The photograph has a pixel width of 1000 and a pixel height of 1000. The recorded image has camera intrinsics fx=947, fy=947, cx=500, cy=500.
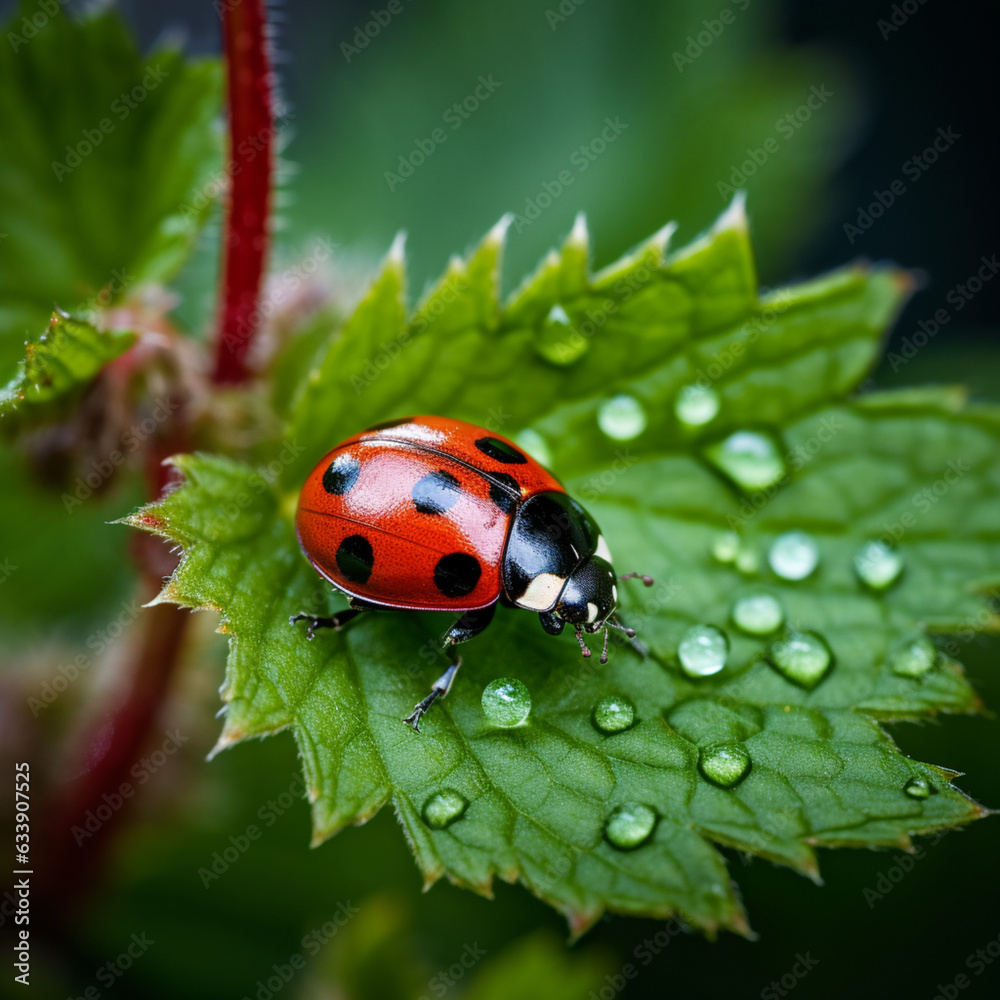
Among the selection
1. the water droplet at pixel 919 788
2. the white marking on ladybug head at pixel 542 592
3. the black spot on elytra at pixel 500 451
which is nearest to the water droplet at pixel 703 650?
the white marking on ladybug head at pixel 542 592

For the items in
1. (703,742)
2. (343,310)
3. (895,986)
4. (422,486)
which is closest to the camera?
(703,742)

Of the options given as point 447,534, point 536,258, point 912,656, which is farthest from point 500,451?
point 536,258

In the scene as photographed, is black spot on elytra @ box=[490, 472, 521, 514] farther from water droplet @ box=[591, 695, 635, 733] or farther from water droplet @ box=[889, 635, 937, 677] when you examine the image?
water droplet @ box=[889, 635, 937, 677]

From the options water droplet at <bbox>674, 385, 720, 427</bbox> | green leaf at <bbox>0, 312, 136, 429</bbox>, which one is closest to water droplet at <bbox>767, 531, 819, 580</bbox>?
water droplet at <bbox>674, 385, 720, 427</bbox>

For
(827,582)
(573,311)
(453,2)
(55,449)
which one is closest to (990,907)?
(827,582)

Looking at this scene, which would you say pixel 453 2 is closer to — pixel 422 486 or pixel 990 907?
pixel 422 486

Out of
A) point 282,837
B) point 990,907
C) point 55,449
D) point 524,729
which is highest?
point 55,449

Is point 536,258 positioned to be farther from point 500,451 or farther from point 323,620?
point 323,620
